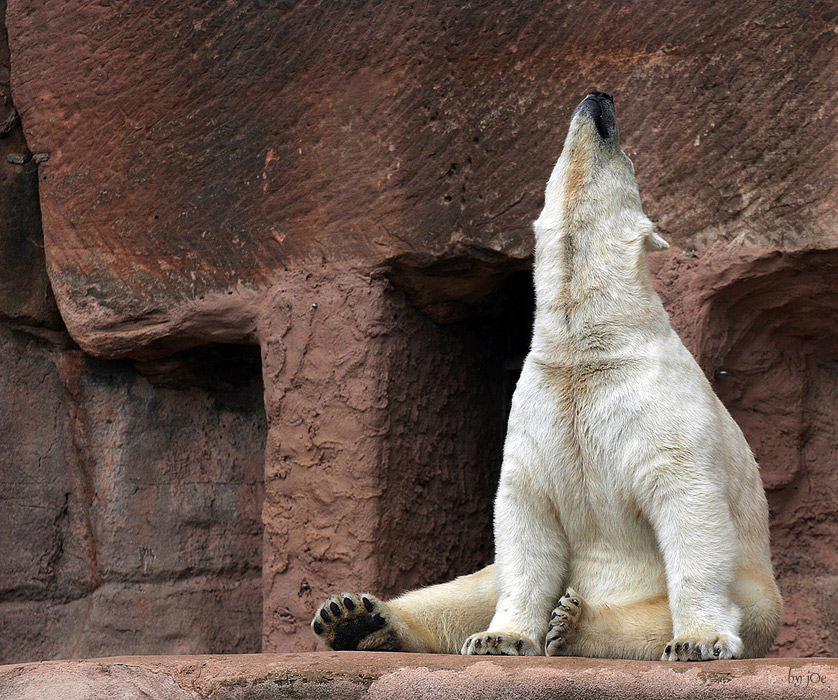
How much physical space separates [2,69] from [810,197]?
3987mm

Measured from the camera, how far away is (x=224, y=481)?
593 centimetres

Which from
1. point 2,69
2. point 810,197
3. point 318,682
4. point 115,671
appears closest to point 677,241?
point 810,197

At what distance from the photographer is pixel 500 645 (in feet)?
10.3

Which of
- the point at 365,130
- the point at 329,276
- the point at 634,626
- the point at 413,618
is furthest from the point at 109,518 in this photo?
the point at 634,626

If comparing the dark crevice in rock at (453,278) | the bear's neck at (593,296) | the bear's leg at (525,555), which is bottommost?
the bear's leg at (525,555)

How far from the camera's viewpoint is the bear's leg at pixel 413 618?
11.2 ft

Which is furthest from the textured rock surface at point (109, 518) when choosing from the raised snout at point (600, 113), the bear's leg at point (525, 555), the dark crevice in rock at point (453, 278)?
the raised snout at point (600, 113)

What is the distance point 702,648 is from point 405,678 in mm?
772

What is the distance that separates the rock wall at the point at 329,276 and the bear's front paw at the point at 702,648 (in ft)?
5.55

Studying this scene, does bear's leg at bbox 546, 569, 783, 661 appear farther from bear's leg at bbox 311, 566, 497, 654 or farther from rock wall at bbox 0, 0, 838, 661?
rock wall at bbox 0, 0, 838, 661

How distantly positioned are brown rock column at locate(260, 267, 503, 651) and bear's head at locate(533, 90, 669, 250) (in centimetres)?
147

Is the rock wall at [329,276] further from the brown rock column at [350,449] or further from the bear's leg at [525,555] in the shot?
the bear's leg at [525,555]

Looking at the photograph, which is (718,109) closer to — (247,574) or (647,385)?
(647,385)

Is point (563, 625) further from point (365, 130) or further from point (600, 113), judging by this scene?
point (365, 130)
